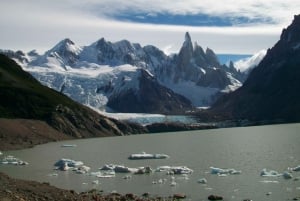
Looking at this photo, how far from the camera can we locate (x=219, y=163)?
9175 cm

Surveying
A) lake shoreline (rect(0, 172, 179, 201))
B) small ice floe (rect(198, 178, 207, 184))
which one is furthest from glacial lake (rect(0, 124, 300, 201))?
lake shoreline (rect(0, 172, 179, 201))

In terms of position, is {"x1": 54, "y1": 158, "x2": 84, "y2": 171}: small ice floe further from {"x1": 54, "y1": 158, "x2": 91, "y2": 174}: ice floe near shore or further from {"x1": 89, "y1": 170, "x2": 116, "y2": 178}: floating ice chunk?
{"x1": 89, "y1": 170, "x2": 116, "y2": 178}: floating ice chunk

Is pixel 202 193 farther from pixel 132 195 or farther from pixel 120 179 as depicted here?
pixel 120 179

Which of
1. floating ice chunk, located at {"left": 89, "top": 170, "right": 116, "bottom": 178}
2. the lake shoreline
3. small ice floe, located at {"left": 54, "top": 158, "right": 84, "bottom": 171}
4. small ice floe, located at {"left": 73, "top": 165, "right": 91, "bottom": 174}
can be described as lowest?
small ice floe, located at {"left": 54, "top": 158, "right": 84, "bottom": 171}

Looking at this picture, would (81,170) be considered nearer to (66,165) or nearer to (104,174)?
(66,165)

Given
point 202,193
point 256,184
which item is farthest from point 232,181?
point 202,193

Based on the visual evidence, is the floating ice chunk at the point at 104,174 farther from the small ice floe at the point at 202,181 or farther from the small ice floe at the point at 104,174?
the small ice floe at the point at 202,181

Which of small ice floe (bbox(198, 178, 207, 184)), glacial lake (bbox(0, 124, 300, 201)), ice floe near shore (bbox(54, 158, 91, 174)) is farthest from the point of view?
ice floe near shore (bbox(54, 158, 91, 174))

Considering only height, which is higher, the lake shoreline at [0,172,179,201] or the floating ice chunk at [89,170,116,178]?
the lake shoreline at [0,172,179,201]

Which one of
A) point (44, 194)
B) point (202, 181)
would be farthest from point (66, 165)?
point (44, 194)

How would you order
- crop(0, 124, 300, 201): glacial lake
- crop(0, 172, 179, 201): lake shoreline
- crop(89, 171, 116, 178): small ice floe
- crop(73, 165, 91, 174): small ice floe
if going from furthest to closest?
1. crop(73, 165, 91, 174): small ice floe
2. crop(89, 171, 116, 178): small ice floe
3. crop(0, 124, 300, 201): glacial lake
4. crop(0, 172, 179, 201): lake shoreline

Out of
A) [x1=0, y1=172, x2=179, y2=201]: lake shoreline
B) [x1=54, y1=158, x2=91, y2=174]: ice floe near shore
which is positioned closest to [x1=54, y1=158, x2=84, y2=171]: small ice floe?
[x1=54, y1=158, x2=91, y2=174]: ice floe near shore

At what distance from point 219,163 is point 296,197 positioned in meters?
36.5

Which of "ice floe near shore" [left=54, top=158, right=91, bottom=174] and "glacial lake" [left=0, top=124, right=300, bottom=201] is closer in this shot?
"glacial lake" [left=0, top=124, right=300, bottom=201]
